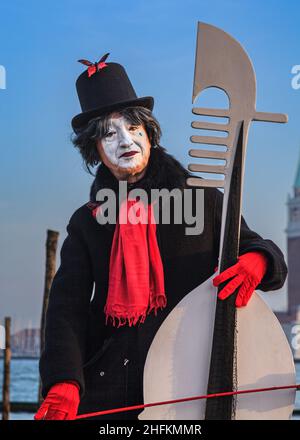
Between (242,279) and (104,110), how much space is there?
75cm

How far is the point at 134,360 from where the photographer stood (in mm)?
2674

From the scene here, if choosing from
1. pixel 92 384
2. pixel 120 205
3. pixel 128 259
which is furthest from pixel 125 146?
pixel 92 384

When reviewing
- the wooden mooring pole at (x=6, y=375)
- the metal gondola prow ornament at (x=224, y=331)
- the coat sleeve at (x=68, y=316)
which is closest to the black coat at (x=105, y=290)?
the coat sleeve at (x=68, y=316)

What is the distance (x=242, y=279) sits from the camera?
2529mm

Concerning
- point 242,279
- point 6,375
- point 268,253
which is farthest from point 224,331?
point 6,375

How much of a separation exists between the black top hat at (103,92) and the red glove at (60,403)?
89 centimetres

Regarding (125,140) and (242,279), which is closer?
(242,279)

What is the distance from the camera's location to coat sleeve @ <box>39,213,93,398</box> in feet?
8.58

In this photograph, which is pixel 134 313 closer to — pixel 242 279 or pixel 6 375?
pixel 242 279

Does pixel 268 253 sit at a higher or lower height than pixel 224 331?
higher

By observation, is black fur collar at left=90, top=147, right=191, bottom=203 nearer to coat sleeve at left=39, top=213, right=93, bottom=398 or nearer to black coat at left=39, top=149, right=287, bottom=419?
black coat at left=39, top=149, right=287, bottom=419

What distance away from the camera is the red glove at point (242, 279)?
2.52 meters

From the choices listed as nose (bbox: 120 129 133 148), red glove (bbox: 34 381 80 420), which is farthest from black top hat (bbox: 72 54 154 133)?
red glove (bbox: 34 381 80 420)
